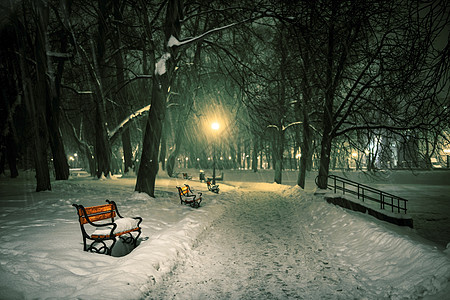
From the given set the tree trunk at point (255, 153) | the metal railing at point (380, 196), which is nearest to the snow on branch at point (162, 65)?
the metal railing at point (380, 196)

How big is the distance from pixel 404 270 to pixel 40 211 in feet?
31.5

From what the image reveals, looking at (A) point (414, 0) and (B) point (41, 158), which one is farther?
(B) point (41, 158)

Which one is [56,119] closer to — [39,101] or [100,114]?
[100,114]

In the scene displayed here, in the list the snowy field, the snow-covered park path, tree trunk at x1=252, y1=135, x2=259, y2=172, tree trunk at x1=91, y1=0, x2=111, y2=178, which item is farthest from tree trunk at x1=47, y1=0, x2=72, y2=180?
tree trunk at x1=252, y1=135, x2=259, y2=172

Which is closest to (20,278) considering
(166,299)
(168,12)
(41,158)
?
(166,299)

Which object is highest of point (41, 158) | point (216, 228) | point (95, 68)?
point (95, 68)

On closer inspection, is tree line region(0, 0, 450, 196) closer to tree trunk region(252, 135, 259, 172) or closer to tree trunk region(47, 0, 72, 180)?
tree trunk region(47, 0, 72, 180)

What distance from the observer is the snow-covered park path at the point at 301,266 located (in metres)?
4.09

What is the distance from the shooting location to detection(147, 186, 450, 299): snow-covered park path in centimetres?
409

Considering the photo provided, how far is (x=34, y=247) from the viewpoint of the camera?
518 centimetres

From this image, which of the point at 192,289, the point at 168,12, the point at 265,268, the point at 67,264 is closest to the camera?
the point at 192,289

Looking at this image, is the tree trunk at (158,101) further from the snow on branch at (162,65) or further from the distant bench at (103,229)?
the distant bench at (103,229)

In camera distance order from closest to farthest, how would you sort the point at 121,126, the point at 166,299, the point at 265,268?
the point at 166,299, the point at 265,268, the point at 121,126

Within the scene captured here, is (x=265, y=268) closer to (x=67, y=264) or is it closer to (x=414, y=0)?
(x=67, y=264)
